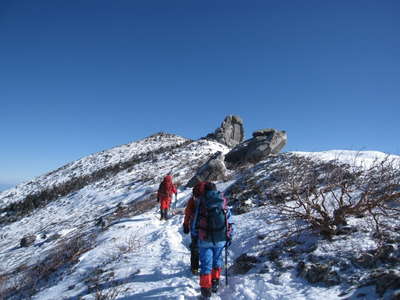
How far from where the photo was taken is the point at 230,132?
3628 cm

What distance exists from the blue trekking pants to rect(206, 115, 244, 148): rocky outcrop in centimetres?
3018

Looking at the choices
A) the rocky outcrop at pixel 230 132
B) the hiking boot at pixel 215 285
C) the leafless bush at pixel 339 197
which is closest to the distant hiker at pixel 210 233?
the hiking boot at pixel 215 285

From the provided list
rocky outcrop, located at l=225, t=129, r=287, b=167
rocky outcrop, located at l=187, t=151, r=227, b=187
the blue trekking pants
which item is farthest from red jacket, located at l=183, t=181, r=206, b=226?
rocky outcrop, located at l=225, t=129, r=287, b=167

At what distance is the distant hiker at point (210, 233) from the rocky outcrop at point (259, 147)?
13229 millimetres

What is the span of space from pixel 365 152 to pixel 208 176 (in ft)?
26.5

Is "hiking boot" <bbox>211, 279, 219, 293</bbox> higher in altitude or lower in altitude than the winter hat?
lower

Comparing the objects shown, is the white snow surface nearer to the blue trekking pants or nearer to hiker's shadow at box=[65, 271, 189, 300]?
hiker's shadow at box=[65, 271, 189, 300]

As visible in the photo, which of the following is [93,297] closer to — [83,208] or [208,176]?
[208,176]

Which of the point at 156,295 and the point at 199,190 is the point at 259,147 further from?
the point at 156,295

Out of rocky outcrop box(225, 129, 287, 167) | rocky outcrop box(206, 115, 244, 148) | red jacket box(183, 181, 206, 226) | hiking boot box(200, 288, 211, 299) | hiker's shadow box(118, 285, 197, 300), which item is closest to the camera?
hiking boot box(200, 288, 211, 299)

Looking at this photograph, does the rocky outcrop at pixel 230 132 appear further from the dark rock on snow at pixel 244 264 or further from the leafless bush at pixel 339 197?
the dark rock on snow at pixel 244 264

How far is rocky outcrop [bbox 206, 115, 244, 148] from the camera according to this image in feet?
115

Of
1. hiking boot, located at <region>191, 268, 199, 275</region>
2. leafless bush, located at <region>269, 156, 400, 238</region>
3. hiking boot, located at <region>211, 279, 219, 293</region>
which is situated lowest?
hiking boot, located at <region>211, 279, 219, 293</region>

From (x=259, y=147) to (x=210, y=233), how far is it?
14623 millimetres
